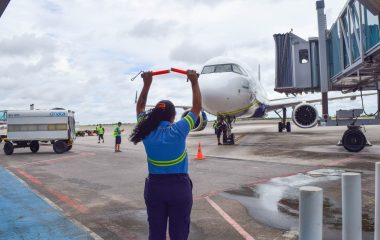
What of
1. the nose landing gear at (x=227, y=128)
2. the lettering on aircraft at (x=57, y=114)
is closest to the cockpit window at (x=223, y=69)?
the nose landing gear at (x=227, y=128)

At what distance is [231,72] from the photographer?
1997 cm

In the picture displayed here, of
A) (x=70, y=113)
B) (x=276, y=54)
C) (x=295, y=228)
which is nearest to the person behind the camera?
(x=295, y=228)

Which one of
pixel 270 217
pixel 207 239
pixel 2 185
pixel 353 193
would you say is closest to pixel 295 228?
pixel 270 217

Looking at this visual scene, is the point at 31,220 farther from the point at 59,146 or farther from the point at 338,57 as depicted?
the point at 59,146

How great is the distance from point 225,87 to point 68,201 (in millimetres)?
12212

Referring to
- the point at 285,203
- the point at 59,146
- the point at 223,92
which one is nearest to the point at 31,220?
the point at 285,203

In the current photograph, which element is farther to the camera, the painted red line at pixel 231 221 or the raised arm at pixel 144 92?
the painted red line at pixel 231 221

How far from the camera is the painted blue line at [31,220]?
5.61m

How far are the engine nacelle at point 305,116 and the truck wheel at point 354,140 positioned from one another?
519 cm

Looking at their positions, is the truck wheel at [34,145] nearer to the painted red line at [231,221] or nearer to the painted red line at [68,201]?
the painted red line at [68,201]

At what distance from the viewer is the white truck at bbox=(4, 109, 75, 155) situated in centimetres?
2062

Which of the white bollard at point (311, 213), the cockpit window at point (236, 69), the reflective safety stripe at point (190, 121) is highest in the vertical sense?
the cockpit window at point (236, 69)

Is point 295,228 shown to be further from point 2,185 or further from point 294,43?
point 294,43

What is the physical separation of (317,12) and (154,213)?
19.4 metres
